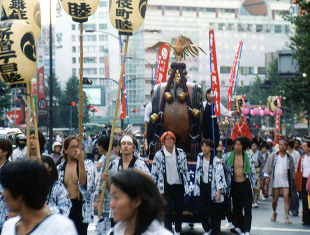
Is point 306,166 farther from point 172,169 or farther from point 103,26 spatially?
point 103,26

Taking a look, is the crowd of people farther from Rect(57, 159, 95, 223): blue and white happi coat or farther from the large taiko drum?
the large taiko drum

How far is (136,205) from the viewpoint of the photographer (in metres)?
3.72

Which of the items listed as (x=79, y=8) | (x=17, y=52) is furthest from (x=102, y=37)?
(x=17, y=52)

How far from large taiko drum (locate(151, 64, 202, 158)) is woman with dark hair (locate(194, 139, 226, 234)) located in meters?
1.14

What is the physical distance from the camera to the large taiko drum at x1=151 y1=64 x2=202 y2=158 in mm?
12570

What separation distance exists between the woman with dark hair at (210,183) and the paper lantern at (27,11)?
3561 mm

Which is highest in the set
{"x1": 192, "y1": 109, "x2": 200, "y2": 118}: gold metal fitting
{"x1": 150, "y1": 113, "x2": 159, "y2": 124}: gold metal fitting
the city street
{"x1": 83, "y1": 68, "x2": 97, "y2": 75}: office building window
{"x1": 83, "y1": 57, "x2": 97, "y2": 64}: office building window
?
{"x1": 83, "y1": 57, "x2": 97, "y2": 64}: office building window

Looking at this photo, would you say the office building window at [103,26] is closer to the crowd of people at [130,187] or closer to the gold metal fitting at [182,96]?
the crowd of people at [130,187]

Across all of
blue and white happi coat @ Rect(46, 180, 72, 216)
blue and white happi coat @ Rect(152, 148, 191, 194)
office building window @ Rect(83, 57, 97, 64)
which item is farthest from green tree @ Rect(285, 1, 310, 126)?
office building window @ Rect(83, 57, 97, 64)

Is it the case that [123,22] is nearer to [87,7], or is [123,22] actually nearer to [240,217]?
[87,7]

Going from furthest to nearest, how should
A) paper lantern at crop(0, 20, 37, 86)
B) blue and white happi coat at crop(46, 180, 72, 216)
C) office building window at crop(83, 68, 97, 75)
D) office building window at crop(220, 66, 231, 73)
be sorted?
office building window at crop(83, 68, 97, 75), office building window at crop(220, 66, 231, 73), paper lantern at crop(0, 20, 37, 86), blue and white happi coat at crop(46, 180, 72, 216)

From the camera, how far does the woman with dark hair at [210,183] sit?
37.0ft

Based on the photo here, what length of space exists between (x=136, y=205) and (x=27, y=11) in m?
5.86

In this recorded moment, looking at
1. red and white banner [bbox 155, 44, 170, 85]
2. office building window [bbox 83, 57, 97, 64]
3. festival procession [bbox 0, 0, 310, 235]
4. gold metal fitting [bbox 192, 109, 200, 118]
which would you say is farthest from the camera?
office building window [bbox 83, 57, 97, 64]
